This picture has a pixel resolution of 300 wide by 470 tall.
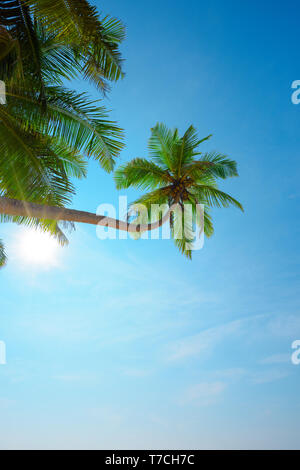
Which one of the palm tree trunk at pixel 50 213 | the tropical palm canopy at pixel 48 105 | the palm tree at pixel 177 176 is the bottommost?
the palm tree trunk at pixel 50 213

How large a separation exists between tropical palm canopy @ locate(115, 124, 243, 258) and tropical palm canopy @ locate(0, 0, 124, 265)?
15.8ft

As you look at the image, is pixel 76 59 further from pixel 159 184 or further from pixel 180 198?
pixel 159 184

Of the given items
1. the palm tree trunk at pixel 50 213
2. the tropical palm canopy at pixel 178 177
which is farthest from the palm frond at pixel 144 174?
the palm tree trunk at pixel 50 213

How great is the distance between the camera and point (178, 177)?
514 inches

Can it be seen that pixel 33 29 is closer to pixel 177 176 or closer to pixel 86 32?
pixel 86 32

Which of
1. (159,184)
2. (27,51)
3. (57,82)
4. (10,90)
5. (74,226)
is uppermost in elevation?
(159,184)

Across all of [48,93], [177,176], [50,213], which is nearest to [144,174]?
[177,176]

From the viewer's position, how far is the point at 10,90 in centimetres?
754

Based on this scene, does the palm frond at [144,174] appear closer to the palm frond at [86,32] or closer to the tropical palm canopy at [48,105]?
the tropical palm canopy at [48,105]

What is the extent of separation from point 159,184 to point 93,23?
26.6ft

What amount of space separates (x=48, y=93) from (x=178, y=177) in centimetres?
600

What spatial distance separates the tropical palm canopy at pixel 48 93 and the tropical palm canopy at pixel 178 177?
4.82 metres

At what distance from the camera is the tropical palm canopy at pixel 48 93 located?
6016 millimetres
